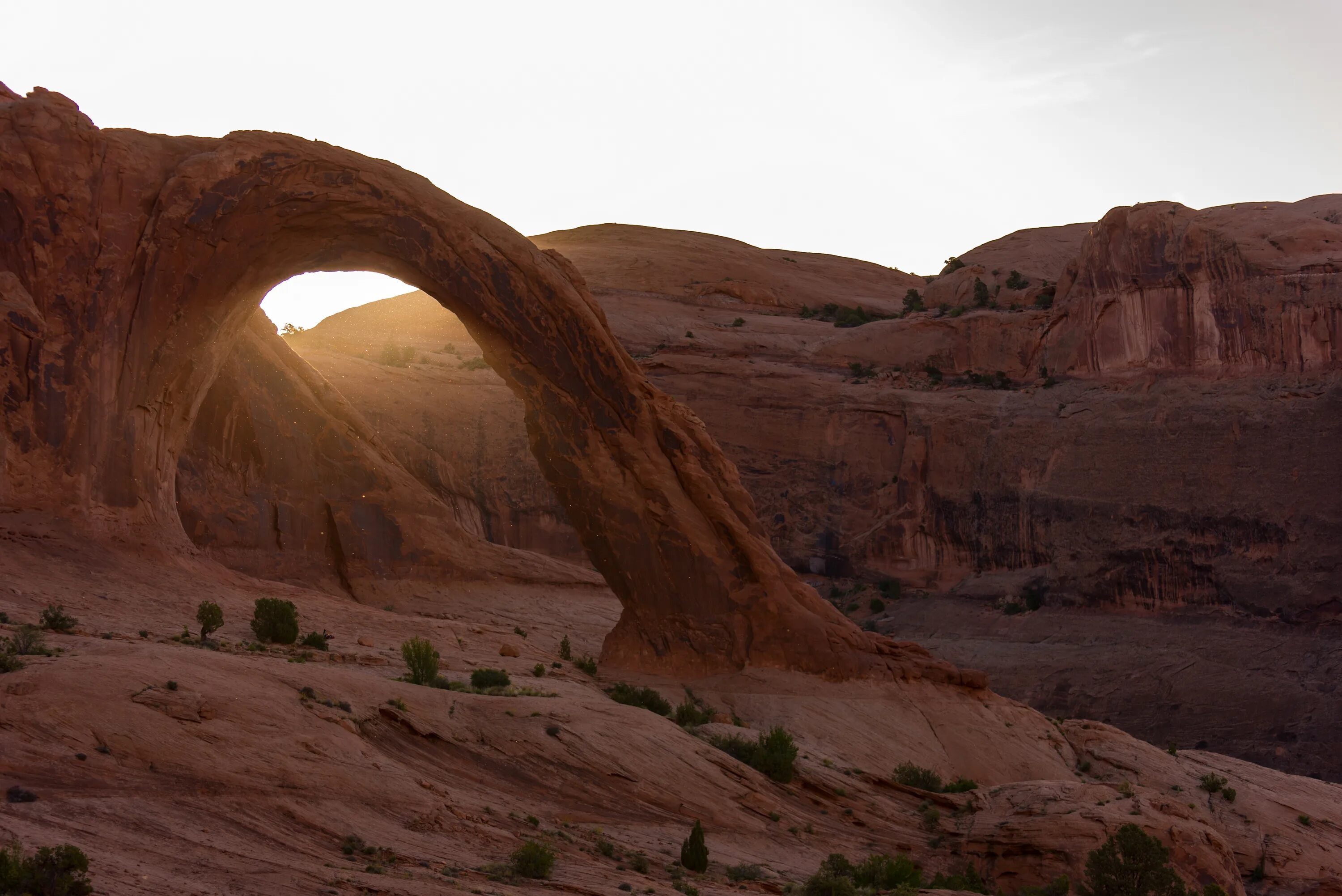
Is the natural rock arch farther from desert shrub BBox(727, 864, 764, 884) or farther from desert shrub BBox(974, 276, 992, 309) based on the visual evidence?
desert shrub BBox(974, 276, 992, 309)

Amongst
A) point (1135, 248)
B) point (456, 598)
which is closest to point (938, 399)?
point (1135, 248)

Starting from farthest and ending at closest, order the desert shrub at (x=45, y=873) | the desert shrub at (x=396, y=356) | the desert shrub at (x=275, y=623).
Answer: the desert shrub at (x=396, y=356) → the desert shrub at (x=275, y=623) → the desert shrub at (x=45, y=873)

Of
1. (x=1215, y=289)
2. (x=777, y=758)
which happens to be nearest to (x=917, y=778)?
(x=777, y=758)

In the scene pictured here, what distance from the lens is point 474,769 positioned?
573 inches

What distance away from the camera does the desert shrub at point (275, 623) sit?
18.7m

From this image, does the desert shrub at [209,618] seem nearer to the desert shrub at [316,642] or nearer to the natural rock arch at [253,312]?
the desert shrub at [316,642]

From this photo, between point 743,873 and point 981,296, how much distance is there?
44.5 meters

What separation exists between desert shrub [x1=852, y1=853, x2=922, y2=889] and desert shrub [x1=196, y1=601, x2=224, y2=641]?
9.12 meters

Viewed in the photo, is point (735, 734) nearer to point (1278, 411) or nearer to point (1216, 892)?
point (1216, 892)

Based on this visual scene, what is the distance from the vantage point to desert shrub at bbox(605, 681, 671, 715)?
→ 67.3 ft

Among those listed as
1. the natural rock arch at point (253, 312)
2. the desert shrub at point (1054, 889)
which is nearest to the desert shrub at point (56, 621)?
the natural rock arch at point (253, 312)

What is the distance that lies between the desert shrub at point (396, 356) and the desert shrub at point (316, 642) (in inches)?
954

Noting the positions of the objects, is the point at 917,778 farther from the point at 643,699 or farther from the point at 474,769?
the point at 474,769

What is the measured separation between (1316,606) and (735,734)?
24516mm
